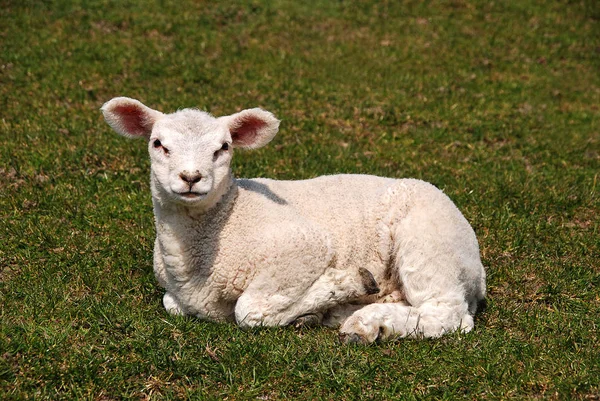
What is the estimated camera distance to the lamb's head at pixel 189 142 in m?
5.44

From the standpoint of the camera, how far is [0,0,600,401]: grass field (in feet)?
17.1

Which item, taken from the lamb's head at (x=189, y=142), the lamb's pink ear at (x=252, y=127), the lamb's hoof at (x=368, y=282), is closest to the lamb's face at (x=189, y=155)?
the lamb's head at (x=189, y=142)

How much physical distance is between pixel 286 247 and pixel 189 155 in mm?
1060

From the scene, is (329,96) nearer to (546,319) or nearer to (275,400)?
(546,319)

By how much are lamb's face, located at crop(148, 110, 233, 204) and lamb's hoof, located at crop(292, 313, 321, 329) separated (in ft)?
4.00

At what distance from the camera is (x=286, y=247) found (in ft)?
19.4

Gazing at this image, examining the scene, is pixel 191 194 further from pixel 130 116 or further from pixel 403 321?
pixel 403 321

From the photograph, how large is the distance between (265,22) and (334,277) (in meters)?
10.5

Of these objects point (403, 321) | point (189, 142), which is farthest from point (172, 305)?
point (403, 321)

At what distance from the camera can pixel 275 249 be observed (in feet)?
19.3

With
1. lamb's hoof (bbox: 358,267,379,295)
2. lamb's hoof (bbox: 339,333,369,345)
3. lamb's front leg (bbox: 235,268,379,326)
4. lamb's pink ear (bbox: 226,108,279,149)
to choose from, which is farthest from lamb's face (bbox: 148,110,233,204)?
lamb's hoof (bbox: 339,333,369,345)

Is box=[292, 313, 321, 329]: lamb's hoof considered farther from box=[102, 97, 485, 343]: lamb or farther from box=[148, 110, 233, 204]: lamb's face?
box=[148, 110, 233, 204]: lamb's face

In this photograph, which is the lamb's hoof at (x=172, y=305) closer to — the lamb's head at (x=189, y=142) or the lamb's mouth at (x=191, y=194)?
the lamb's head at (x=189, y=142)

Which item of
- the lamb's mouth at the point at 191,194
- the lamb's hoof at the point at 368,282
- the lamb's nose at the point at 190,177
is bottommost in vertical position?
the lamb's hoof at the point at 368,282
